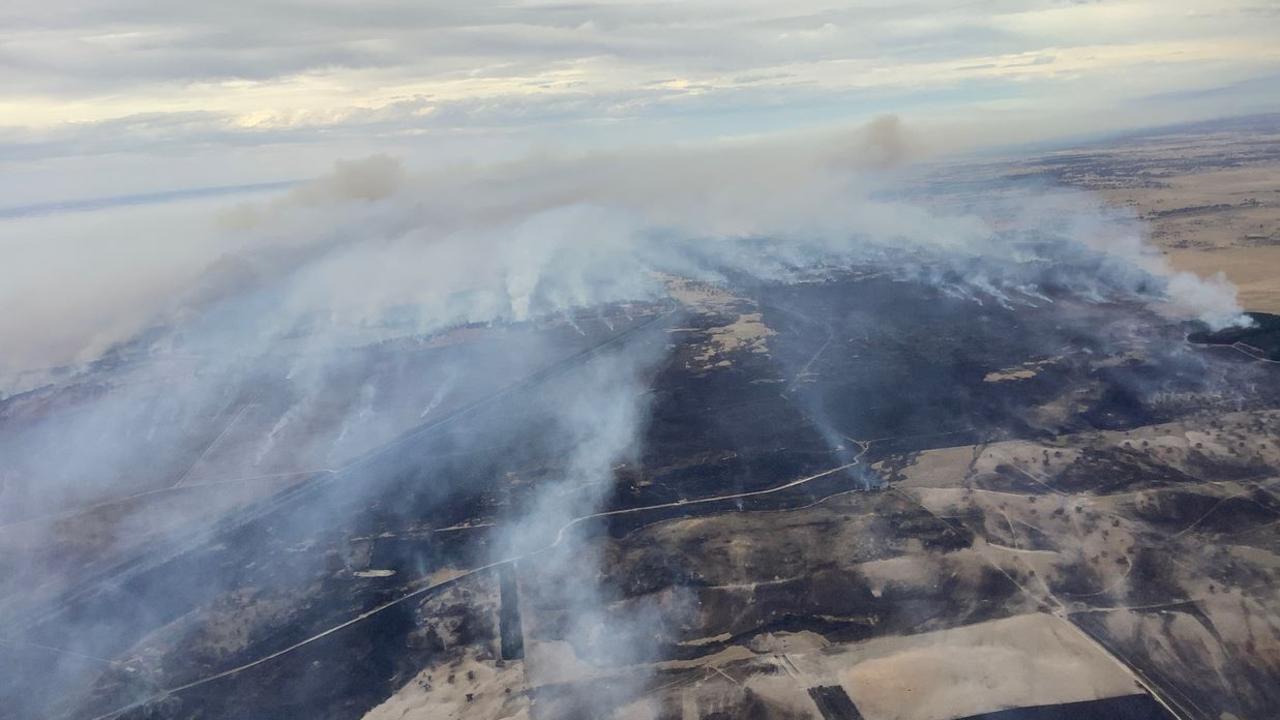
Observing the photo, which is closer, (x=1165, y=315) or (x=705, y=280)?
(x=1165, y=315)

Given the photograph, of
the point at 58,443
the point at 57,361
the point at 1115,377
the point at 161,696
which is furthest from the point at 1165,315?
the point at 57,361

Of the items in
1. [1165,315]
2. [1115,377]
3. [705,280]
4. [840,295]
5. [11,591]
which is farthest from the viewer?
[705,280]

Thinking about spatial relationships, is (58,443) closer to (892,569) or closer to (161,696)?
(161,696)

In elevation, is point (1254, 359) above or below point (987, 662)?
above

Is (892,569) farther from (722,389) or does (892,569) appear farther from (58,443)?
(58,443)

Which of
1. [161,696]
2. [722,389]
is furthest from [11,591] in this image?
[722,389]

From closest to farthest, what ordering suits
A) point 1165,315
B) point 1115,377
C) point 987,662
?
point 987,662
point 1115,377
point 1165,315
